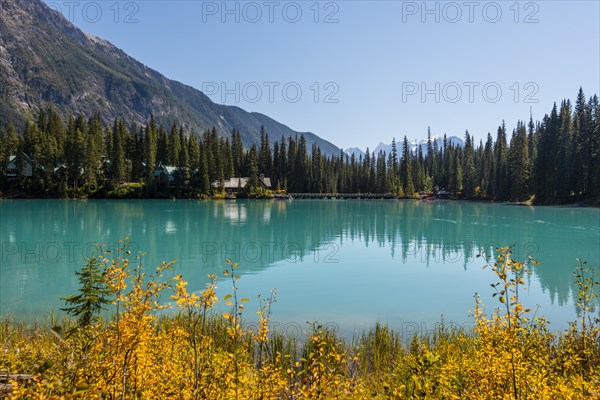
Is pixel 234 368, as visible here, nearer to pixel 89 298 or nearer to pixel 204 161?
pixel 89 298

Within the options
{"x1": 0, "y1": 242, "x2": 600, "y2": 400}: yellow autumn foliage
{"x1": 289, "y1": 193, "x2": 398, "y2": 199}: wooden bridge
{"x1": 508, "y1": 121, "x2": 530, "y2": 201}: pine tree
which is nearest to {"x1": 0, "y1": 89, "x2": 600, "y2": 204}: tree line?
{"x1": 508, "y1": 121, "x2": 530, "y2": 201}: pine tree

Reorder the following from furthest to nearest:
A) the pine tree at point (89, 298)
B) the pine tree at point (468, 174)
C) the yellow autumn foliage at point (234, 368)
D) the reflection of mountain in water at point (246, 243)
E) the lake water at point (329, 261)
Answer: the pine tree at point (468, 174), the reflection of mountain in water at point (246, 243), the lake water at point (329, 261), the pine tree at point (89, 298), the yellow autumn foliage at point (234, 368)

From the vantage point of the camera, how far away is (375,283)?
21.1 m

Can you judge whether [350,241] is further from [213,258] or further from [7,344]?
[7,344]

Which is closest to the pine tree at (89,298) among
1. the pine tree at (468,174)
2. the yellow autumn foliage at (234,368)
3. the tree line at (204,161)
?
the yellow autumn foliage at (234,368)

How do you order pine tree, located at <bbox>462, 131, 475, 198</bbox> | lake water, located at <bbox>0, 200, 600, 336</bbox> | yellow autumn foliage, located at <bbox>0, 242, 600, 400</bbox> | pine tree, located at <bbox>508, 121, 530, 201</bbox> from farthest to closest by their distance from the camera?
1. pine tree, located at <bbox>462, 131, 475, 198</bbox>
2. pine tree, located at <bbox>508, 121, 530, 201</bbox>
3. lake water, located at <bbox>0, 200, 600, 336</bbox>
4. yellow autumn foliage, located at <bbox>0, 242, 600, 400</bbox>

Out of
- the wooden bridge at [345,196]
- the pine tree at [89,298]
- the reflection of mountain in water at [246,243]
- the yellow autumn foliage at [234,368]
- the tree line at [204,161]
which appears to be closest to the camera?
the yellow autumn foliage at [234,368]

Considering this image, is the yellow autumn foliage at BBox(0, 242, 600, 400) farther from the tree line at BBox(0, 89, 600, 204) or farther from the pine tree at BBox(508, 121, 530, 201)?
the pine tree at BBox(508, 121, 530, 201)

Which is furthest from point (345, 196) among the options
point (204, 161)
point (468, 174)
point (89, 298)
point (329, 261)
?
point (89, 298)

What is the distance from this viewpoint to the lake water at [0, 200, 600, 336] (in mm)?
16031

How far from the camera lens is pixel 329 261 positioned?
88.0ft

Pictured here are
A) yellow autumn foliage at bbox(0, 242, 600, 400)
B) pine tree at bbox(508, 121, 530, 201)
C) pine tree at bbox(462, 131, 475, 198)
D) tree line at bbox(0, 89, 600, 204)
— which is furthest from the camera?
pine tree at bbox(462, 131, 475, 198)

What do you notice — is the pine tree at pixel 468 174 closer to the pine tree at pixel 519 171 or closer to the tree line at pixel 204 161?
the tree line at pixel 204 161

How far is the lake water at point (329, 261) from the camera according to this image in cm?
1603
